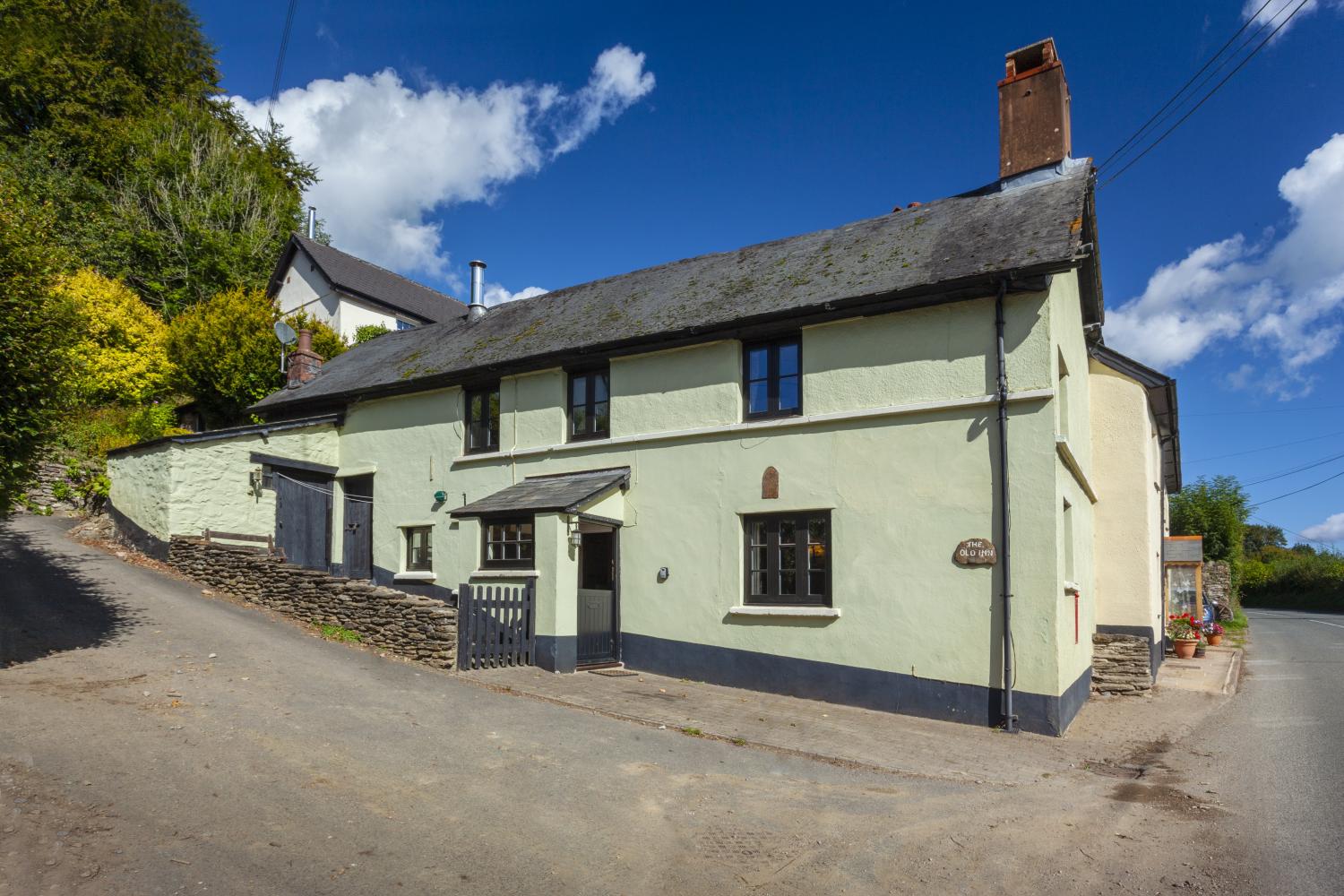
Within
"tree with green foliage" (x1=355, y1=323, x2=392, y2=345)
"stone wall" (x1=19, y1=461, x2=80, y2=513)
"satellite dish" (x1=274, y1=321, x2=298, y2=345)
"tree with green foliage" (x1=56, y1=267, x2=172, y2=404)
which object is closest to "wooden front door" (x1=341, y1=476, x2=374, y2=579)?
"satellite dish" (x1=274, y1=321, x2=298, y2=345)

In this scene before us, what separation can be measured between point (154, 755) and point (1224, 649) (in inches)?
929

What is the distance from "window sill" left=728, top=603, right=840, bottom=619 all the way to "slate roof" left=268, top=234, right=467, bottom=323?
76.8 feet

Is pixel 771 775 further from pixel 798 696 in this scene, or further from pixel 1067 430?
pixel 1067 430

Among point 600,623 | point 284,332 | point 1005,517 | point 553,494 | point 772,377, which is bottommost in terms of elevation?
point 600,623

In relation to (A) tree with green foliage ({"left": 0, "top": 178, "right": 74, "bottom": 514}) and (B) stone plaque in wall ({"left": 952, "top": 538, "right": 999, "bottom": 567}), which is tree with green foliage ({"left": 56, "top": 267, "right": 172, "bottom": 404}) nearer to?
(A) tree with green foliage ({"left": 0, "top": 178, "right": 74, "bottom": 514})

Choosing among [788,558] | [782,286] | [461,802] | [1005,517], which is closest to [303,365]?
[782,286]

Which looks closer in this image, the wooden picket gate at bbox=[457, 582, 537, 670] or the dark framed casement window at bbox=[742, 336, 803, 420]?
the wooden picket gate at bbox=[457, 582, 537, 670]

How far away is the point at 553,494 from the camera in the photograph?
1379cm

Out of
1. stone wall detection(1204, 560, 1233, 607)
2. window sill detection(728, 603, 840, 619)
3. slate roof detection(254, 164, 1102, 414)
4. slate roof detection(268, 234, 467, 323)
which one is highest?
slate roof detection(268, 234, 467, 323)

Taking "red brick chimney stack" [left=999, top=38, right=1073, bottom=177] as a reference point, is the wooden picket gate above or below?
below

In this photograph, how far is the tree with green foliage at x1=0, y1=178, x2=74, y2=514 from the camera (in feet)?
29.0

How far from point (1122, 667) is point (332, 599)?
13400 millimetres

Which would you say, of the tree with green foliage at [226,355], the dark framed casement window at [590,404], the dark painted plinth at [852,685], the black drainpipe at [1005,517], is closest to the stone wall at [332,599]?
the dark painted plinth at [852,685]

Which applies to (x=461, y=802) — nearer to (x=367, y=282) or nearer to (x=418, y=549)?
(x=418, y=549)
